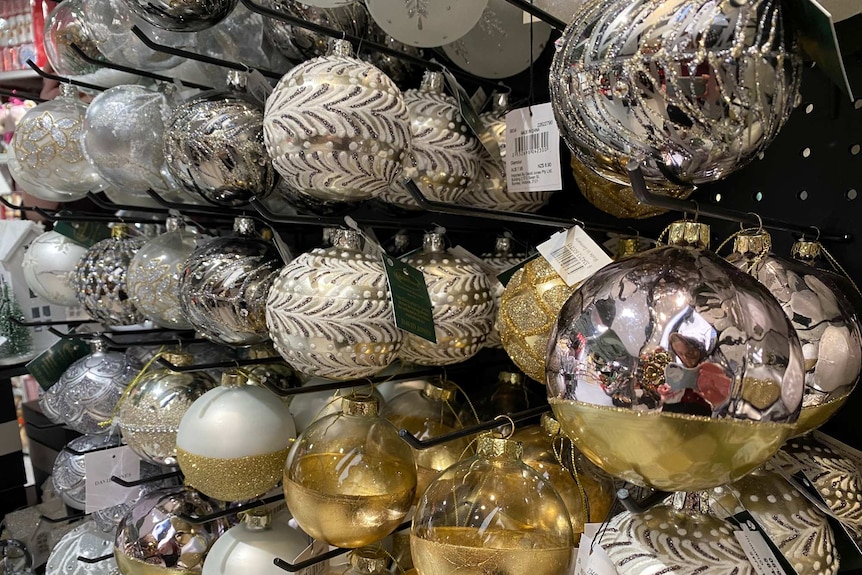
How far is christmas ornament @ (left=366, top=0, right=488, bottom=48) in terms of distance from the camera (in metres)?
0.85

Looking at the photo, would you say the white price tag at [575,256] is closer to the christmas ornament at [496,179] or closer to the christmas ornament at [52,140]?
the christmas ornament at [496,179]

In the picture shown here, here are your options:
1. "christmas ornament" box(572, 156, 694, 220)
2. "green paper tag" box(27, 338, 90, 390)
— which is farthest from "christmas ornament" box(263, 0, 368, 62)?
"green paper tag" box(27, 338, 90, 390)

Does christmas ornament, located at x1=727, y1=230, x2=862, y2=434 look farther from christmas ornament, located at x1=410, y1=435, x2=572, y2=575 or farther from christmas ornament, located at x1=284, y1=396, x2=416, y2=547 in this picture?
christmas ornament, located at x1=284, y1=396, x2=416, y2=547

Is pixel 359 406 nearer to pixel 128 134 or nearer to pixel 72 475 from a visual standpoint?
pixel 128 134

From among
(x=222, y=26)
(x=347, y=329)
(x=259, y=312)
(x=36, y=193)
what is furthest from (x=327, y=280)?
(x=36, y=193)

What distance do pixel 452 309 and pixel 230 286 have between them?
1.29 ft

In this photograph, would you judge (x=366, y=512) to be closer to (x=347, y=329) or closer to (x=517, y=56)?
(x=347, y=329)

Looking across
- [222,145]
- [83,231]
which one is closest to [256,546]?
[222,145]

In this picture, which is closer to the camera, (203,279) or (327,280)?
(327,280)

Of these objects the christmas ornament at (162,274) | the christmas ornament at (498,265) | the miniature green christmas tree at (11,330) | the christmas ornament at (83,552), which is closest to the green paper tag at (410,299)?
the christmas ornament at (498,265)

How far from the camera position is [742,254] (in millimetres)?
678

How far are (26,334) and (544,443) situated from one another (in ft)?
6.25

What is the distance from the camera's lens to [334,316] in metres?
0.84

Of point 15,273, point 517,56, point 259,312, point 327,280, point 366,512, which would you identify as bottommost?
point 15,273
